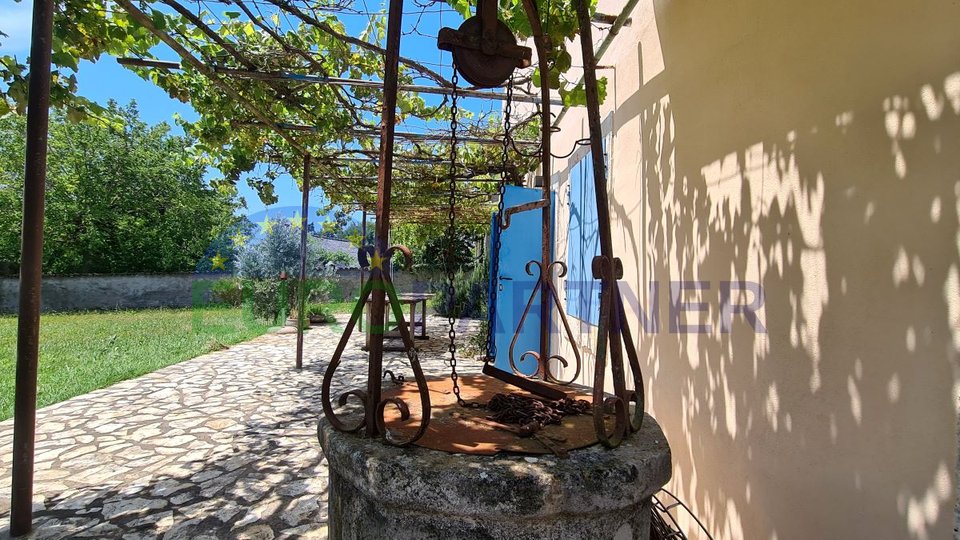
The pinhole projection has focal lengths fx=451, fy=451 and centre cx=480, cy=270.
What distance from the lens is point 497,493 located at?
1.18 metres

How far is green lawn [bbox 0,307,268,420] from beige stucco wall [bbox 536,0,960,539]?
19.7 feet

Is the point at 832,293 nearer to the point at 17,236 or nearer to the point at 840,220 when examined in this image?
the point at 840,220

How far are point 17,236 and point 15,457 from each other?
26.4 m

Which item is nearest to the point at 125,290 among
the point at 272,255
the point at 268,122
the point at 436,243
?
the point at 272,255

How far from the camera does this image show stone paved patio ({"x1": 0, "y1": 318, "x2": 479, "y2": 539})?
255 cm

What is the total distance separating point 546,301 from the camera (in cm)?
249

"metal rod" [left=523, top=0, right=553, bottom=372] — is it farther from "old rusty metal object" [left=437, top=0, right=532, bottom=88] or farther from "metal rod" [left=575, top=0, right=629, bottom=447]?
"metal rod" [left=575, top=0, right=629, bottom=447]

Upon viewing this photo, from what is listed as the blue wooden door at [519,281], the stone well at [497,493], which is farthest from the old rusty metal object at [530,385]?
the blue wooden door at [519,281]

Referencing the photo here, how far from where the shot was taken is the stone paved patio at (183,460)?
255cm

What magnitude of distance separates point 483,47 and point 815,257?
144 centimetres

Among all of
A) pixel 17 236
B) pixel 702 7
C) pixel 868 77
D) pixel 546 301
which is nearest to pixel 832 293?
pixel 868 77

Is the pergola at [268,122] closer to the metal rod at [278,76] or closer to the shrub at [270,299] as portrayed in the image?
the metal rod at [278,76]

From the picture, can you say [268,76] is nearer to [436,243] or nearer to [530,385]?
[530,385]

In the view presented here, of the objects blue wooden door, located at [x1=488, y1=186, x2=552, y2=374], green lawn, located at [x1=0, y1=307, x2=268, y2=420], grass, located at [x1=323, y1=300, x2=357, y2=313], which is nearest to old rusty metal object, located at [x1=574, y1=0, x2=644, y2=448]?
blue wooden door, located at [x1=488, y1=186, x2=552, y2=374]
